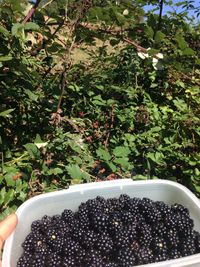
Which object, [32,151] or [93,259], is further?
[32,151]

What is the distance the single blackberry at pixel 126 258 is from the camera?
985mm

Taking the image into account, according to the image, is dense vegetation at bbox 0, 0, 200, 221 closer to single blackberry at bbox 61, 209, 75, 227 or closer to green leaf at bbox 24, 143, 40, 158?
green leaf at bbox 24, 143, 40, 158

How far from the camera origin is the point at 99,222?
42.4 inches

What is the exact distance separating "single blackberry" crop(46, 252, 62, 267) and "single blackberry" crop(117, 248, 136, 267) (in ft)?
0.51

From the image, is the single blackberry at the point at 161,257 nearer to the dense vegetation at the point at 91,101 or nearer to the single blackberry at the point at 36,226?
the single blackberry at the point at 36,226

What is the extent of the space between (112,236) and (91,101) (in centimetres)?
92

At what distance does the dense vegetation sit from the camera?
1.33 meters

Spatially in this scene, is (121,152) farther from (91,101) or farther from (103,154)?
(91,101)

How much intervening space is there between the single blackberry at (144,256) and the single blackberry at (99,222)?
0.12 meters

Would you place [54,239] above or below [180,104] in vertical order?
below

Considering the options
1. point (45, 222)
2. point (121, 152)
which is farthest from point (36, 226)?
point (121, 152)

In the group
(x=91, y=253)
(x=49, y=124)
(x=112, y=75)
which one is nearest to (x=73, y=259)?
(x=91, y=253)

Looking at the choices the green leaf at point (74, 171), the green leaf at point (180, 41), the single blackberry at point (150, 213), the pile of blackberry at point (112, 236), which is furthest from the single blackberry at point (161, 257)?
the green leaf at point (180, 41)

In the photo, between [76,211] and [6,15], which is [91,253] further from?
[6,15]
